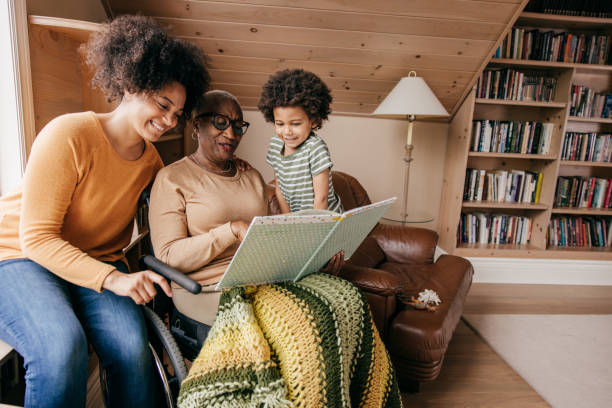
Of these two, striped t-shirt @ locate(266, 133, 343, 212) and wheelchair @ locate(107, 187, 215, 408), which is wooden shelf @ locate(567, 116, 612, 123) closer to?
striped t-shirt @ locate(266, 133, 343, 212)

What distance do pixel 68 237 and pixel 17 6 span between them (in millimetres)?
814

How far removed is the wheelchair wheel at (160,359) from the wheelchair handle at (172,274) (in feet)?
0.53

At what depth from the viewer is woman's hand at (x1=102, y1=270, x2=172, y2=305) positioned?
37.3 inches

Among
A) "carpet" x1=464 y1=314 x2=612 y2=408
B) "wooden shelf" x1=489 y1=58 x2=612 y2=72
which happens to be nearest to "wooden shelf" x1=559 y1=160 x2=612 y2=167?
"wooden shelf" x1=489 y1=58 x2=612 y2=72

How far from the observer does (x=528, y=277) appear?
3.14m

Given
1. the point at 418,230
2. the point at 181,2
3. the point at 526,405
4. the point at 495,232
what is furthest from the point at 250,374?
the point at 495,232

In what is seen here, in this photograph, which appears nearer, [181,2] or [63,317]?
[63,317]

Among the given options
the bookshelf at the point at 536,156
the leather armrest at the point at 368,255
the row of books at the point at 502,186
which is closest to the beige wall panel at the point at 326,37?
the bookshelf at the point at 536,156

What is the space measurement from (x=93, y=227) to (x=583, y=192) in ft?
11.8

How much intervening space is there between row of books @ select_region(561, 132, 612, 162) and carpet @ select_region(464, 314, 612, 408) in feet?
4.22

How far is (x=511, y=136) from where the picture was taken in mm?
3029

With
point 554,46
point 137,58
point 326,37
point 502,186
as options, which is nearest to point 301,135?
point 137,58

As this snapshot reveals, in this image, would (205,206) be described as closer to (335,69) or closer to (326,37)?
(326,37)

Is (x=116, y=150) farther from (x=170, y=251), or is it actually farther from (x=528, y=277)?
(x=528, y=277)
